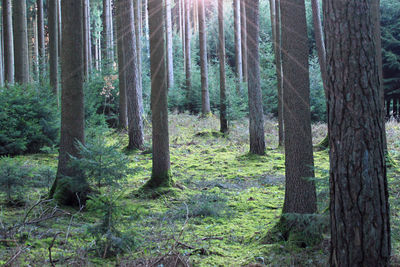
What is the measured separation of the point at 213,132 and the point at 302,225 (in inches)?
447

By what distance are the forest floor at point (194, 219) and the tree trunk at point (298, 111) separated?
298 millimetres

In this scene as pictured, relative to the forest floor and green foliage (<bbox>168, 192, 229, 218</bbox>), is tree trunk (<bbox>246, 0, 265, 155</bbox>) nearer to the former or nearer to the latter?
the forest floor

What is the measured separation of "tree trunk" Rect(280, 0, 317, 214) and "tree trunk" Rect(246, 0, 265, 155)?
21.6 feet

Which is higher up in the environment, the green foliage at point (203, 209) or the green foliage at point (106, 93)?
the green foliage at point (106, 93)

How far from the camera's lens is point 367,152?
10.1 feet

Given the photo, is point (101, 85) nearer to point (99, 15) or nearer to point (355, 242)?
point (355, 242)

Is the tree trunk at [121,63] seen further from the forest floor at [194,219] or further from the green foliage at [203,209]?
the green foliage at [203,209]

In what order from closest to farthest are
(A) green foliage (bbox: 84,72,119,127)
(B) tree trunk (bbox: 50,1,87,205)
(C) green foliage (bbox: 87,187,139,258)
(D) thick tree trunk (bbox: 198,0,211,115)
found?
(C) green foliage (bbox: 87,187,139,258) < (B) tree trunk (bbox: 50,1,87,205) < (A) green foliage (bbox: 84,72,119,127) < (D) thick tree trunk (bbox: 198,0,211,115)

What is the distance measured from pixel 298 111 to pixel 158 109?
12.3 feet

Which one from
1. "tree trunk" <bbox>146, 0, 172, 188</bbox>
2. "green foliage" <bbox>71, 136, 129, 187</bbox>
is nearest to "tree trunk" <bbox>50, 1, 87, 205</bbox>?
"green foliage" <bbox>71, 136, 129, 187</bbox>

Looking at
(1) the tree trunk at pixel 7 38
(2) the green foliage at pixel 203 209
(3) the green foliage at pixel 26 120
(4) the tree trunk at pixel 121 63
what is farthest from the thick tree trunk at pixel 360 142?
(1) the tree trunk at pixel 7 38

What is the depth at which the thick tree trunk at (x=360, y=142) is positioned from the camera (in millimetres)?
3092

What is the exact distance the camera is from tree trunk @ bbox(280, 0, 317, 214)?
17.1 ft

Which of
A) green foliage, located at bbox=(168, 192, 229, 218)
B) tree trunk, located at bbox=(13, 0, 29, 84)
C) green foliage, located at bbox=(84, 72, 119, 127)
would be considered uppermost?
tree trunk, located at bbox=(13, 0, 29, 84)
